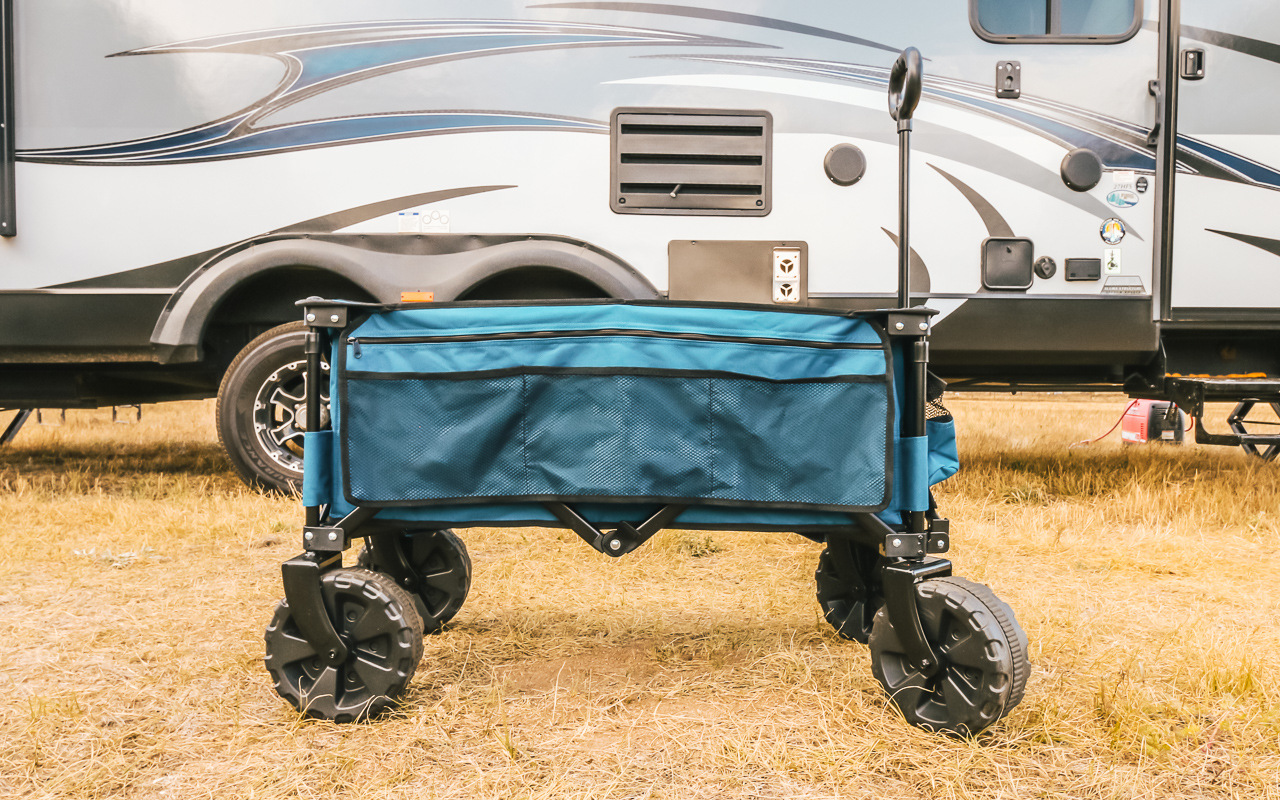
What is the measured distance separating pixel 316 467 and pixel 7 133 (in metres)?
3.14

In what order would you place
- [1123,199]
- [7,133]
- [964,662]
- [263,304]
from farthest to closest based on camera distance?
[263,304]
[1123,199]
[7,133]
[964,662]

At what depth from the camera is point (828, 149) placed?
3.82 m

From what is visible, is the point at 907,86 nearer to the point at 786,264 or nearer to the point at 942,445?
the point at 942,445

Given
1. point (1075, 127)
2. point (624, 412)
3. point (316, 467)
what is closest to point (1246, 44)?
point (1075, 127)

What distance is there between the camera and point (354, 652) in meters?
1.76

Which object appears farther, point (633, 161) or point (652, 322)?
point (633, 161)

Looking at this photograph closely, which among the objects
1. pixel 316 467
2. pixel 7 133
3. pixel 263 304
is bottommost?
pixel 316 467

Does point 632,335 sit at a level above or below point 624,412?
above

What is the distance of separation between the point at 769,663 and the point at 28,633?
A: 1.95 metres

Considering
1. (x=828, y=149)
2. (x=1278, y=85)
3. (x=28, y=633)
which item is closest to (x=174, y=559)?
(x=28, y=633)

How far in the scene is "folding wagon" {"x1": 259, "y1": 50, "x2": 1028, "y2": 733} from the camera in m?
1.72

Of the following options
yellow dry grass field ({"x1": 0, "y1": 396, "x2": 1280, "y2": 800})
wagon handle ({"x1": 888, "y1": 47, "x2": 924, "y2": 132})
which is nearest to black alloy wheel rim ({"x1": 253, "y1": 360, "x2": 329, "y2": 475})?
yellow dry grass field ({"x1": 0, "y1": 396, "x2": 1280, "y2": 800})

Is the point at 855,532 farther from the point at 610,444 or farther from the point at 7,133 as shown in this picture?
the point at 7,133

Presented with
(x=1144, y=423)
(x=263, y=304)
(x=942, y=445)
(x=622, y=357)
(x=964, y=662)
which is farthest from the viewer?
(x=1144, y=423)
